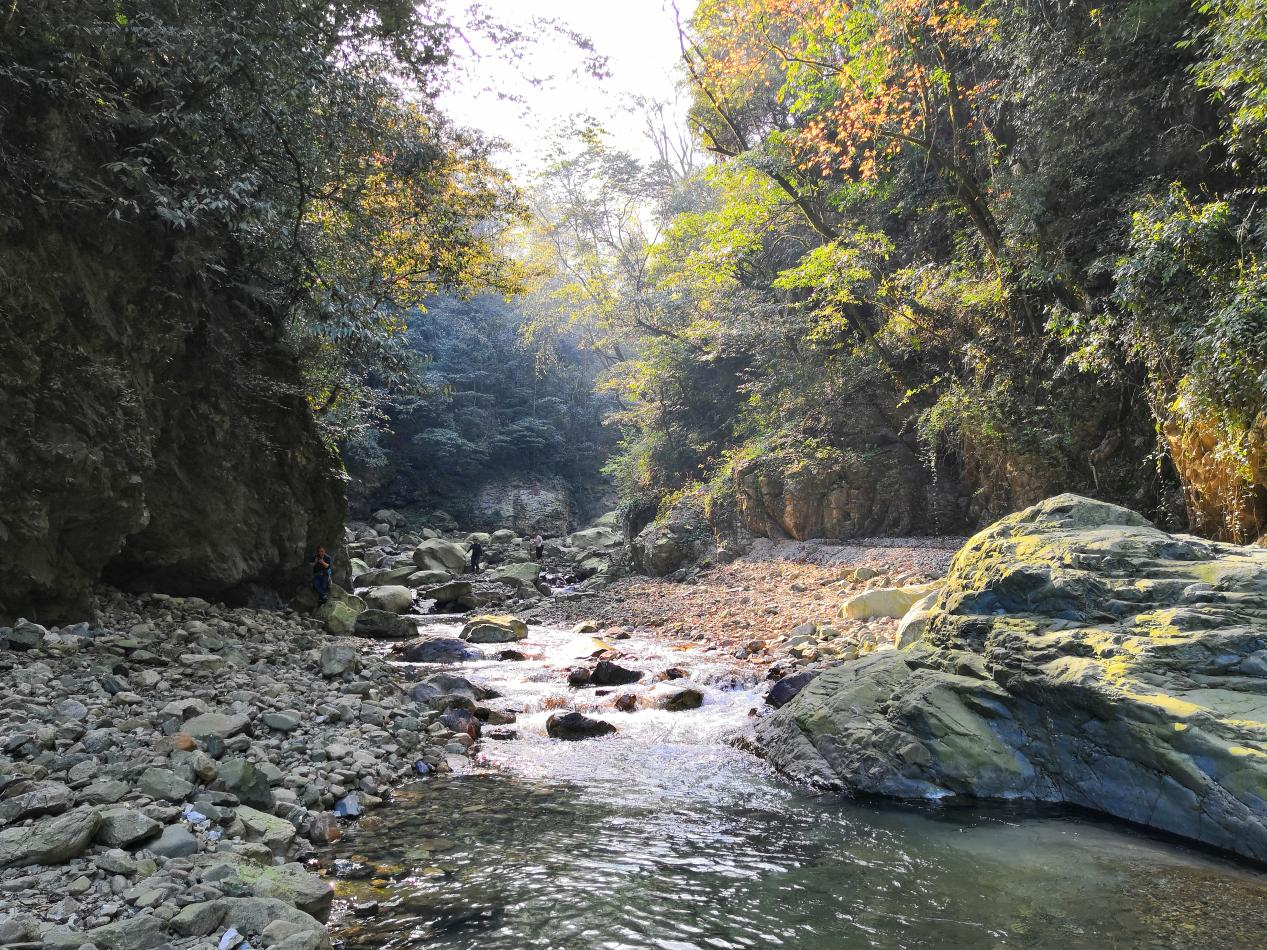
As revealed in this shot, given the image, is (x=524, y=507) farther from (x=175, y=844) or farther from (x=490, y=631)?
(x=175, y=844)

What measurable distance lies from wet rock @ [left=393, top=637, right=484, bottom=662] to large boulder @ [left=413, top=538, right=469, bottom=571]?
1064 cm

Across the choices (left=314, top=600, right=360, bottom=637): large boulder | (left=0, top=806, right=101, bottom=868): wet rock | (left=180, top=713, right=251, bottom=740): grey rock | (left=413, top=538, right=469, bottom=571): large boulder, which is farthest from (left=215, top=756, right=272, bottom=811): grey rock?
(left=413, top=538, right=469, bottom=571): large boulder

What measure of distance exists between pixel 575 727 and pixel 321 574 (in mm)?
6306

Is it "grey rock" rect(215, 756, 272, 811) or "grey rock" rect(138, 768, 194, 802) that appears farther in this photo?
"grey rock" rect(215, 756, 272, 811)

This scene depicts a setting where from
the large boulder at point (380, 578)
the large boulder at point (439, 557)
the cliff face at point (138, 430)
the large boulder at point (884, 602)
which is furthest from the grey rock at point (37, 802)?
the large boulder at point (439, 557)

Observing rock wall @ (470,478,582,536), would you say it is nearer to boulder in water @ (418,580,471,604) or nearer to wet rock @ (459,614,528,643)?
boulder in water @ (418,580,471,604)

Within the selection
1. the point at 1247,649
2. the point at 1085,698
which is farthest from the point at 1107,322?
the point at 1085,698

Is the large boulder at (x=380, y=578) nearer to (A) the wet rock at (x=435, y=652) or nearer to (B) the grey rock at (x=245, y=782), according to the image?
(A) the wet rock at (x=435, y=652)

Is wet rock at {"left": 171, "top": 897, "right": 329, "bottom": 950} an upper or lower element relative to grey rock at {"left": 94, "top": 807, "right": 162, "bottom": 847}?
lower

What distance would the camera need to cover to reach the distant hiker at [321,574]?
11.3 metres

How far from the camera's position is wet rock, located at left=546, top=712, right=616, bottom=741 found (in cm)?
731

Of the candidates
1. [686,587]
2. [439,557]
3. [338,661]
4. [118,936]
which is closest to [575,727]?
[338,661]

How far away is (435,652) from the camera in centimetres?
1080

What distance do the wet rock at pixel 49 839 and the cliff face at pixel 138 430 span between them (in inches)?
142
